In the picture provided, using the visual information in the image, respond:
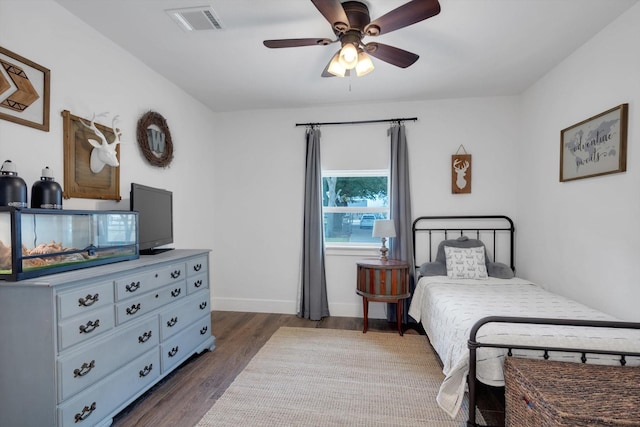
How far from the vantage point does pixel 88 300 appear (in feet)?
5.86

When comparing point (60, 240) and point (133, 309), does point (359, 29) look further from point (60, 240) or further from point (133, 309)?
point (133, 309)

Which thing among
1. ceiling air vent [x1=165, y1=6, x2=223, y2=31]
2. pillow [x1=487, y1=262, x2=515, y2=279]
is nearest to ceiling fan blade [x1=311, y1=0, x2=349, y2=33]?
ceiling air vent [x1=165, y1=6, x2=223, y2=31]

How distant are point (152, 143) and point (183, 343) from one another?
1908 mm

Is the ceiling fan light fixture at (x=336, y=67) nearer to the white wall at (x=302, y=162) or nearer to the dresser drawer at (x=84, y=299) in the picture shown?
the white wall at (x=302, y=162)

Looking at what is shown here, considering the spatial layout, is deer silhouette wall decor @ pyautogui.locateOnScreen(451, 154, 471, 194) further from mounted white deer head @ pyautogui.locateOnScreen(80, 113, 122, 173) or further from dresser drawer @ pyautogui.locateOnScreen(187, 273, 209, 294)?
mounted white deer head @ pyautogui.locateOnScreen(80, 113, 122, 173)

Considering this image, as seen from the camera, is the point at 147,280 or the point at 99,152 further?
the point at 99,152

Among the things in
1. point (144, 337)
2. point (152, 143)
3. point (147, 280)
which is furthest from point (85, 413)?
point (152, 143)

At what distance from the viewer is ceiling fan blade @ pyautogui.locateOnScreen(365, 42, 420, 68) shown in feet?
7.19

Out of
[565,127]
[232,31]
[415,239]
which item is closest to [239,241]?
[415,239]

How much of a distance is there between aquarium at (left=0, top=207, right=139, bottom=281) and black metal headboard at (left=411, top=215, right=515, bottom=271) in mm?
3069

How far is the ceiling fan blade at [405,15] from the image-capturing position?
5.60ft

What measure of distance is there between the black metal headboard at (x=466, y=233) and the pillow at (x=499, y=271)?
15.0 inches

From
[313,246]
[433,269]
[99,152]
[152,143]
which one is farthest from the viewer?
[313,246]

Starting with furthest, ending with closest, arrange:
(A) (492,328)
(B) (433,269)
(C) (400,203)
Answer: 1. (C) (400,203)
2. (B) (433,269)
3. (A) (492,328)
